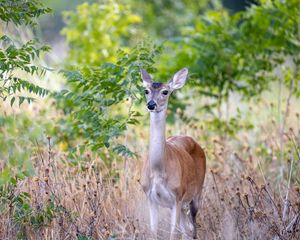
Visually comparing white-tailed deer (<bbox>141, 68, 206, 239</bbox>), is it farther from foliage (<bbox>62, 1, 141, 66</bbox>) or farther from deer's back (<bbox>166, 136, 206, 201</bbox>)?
foliage (<bbox>62, 1, 141, 66</bbox>)

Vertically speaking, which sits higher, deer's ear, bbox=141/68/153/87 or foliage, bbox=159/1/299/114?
foliage, bbox=159/1/299/114

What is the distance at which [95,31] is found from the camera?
437 inches

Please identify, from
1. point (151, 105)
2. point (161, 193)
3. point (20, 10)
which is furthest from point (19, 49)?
point (161, 193)

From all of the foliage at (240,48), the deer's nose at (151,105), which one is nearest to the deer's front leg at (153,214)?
the deer's nose at (151,105)

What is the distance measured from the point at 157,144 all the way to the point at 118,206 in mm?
821

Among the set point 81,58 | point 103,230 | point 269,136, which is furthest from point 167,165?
point 81,58

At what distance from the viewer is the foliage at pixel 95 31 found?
35.8 feet

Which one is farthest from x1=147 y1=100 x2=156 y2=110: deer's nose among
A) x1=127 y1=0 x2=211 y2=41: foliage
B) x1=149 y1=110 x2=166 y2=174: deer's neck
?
x1=127 y1=0 x2=211 y2=41: foliage

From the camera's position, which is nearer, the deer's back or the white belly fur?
the white belly fur

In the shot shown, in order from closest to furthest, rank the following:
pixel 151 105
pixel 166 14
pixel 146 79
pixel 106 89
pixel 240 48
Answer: pixel 151 105, pixel 146 79, pixel 106 89, pixel 240 48, pixel 166 14

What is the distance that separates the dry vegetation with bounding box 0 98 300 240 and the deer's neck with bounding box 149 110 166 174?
51 cm

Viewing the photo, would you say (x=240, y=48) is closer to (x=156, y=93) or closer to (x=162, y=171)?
(x=156, y=93)

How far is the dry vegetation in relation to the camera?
247 inches

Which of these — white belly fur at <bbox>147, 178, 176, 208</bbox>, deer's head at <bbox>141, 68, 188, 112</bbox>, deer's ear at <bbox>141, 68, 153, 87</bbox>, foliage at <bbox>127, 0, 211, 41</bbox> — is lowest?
white belly fur at <bbox>147, 178, 176, 208</bbox>
